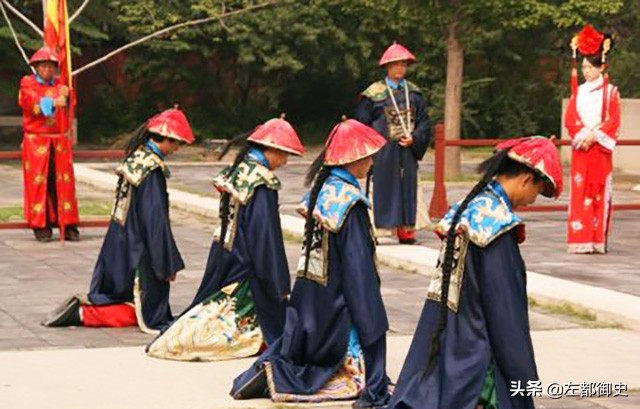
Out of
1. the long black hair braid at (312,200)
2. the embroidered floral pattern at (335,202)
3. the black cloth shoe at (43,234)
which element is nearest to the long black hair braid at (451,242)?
the embroidered floral pattern at (335,202)

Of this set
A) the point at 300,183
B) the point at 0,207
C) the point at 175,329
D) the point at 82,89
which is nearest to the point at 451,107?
the point at 300,183

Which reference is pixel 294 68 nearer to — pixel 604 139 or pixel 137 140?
pixel 604 139

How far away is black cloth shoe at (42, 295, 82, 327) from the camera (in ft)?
33.7

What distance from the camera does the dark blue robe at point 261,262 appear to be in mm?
8812

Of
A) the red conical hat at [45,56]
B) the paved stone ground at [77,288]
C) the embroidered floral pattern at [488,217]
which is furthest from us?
the red conical hat at [45,56]

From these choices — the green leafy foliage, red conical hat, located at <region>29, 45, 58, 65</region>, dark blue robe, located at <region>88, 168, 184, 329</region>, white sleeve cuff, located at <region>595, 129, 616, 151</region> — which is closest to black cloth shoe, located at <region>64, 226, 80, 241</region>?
red conical hat, located at <region>29, 45, 58, 65</region>

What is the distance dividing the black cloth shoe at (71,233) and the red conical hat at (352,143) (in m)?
8.08

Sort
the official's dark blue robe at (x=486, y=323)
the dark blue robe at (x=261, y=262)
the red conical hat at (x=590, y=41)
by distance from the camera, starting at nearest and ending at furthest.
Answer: the official's dark blue robe at (x=486, y=323), the dark blue robe at (x=261, y=262), the red conical hat at (x=590, y=41)

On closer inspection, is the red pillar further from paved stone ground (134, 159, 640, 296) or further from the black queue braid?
the black queue braid

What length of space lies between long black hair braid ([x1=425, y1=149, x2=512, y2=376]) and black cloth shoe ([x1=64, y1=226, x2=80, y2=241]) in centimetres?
944

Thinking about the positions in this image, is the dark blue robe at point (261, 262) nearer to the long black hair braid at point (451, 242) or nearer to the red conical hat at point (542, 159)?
the long black hair braid at point (451, 242)

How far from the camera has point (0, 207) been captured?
61.6ft

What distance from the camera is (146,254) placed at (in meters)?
10.1

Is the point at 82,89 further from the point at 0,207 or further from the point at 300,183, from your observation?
the point at 0,207
